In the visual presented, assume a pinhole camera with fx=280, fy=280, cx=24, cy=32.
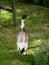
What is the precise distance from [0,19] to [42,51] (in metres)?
5.42

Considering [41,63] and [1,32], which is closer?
[41,63]

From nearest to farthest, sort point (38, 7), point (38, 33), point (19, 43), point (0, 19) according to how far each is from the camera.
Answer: point (19, 43) → point (38, 33) → point (0, 19) → point (38, 7)

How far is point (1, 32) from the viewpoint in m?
10.2

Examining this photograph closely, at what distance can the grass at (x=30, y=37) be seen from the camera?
7.13 meters

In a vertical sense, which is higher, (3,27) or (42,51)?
(42,51)

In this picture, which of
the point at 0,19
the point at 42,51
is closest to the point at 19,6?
the point at 0,19

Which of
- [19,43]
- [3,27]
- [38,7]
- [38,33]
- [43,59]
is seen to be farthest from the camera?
[38,7]

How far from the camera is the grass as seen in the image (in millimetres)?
7128

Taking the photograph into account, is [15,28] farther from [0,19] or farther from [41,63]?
[41,63]

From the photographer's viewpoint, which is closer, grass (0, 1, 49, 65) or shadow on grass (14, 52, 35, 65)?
grass (0, 1, 49, 65)

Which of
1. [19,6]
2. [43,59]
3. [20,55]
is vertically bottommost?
[19,6]

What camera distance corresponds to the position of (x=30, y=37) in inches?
383

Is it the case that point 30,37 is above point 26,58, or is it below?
below

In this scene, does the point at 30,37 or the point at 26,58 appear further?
the point at 30,37
